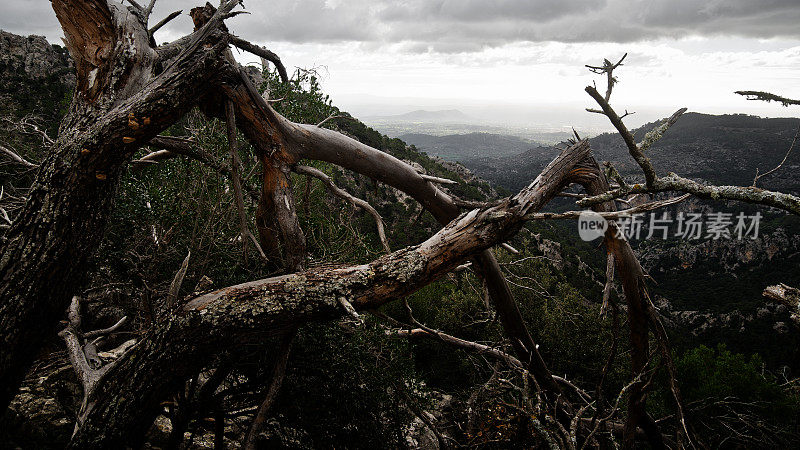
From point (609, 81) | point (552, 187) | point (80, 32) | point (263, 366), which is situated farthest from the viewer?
point (263, 366)

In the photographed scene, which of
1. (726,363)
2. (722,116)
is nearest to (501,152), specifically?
(722,116)

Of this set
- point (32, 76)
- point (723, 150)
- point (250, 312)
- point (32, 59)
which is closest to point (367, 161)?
point (250, 312)

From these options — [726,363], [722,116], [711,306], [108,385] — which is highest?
[722,116]

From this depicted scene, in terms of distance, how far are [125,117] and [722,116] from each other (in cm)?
15646

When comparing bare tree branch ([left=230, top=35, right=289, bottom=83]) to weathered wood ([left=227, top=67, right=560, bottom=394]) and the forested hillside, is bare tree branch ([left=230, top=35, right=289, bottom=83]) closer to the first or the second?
the forested hillside

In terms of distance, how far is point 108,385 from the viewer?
7.84ft

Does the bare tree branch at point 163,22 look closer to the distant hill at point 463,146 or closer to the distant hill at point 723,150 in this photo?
the distant hill at point 723,150

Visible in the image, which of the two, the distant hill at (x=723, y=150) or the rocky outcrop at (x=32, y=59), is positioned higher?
the rocky outcrop at (x=32, y=59)

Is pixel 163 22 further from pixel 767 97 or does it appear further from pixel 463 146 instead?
pixel 463 146

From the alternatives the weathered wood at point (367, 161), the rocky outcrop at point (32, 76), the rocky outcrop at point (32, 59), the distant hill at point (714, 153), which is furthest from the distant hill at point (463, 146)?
the weathered wood at point (367, 161)

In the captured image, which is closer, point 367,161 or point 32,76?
point 367,161

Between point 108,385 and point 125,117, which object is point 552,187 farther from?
point 108,385

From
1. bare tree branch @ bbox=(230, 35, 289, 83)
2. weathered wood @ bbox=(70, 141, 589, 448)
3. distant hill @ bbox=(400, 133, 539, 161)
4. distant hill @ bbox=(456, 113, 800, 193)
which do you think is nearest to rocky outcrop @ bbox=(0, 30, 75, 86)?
bare tree branch @ bbox=(230, 35, 289, 83)

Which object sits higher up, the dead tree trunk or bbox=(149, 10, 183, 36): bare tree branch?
bbox=(149, 10, 183, 36): bare tree branch
